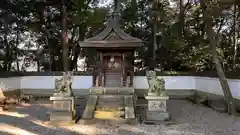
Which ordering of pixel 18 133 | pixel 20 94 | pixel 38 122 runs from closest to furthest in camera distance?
pixel 18 133 < pixel 38 122 < pixel 20 94

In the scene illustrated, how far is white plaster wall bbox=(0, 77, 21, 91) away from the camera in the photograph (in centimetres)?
1451

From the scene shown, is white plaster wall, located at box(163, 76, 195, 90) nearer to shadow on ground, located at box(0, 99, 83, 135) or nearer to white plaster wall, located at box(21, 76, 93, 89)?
white plaster wall, located at box(21, 76, 93, 89)

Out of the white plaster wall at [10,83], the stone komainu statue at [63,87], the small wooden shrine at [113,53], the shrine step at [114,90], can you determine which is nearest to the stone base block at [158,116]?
the shrine step at [114,90]

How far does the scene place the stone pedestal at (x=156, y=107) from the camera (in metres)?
9.12

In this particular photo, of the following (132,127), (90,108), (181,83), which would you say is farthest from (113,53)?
(132,127)

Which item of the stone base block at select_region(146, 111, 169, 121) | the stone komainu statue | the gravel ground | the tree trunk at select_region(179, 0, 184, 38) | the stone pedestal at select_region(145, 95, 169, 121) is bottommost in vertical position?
the gravel ground

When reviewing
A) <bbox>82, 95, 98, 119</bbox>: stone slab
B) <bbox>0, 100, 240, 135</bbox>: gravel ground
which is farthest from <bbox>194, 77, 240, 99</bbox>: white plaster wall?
<bbox>82, 95, 98, 119</bbox>: stone slab

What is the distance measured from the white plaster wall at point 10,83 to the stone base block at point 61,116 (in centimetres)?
668

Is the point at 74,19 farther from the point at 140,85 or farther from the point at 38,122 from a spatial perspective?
the point at 38,122

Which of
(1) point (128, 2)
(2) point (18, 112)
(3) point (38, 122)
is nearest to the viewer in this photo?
(3) point (38, 122)

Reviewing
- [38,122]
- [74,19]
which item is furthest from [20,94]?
[38,122]

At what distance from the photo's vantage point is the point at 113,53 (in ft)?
44.7

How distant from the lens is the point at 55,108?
9.05m

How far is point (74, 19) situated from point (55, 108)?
895cm
